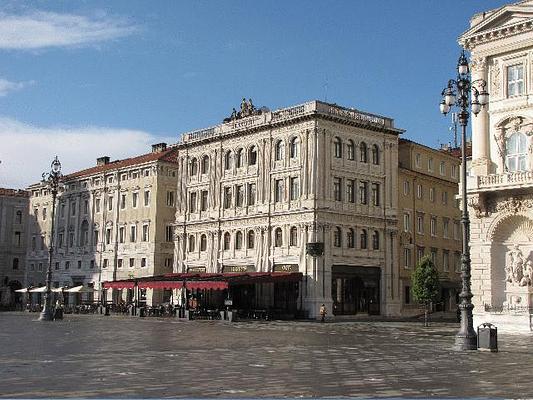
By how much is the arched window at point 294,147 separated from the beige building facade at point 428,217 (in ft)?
33.7

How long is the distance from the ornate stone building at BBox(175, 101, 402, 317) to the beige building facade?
7.19ft

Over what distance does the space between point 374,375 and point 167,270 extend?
5913 cm

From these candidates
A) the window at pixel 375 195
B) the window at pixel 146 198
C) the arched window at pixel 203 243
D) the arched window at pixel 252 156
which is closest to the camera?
the window at pixel 375 195

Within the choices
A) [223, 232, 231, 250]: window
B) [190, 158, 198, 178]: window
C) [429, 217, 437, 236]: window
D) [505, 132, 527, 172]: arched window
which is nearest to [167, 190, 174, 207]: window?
[190, 158, 198, 178]: window

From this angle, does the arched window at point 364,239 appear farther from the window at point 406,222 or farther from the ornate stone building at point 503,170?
the ornate stone building at point 503,170

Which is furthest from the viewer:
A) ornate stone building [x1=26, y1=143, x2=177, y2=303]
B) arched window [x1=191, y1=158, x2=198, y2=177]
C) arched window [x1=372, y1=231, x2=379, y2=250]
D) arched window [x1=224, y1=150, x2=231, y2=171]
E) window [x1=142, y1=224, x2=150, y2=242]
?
window [x1=142, y1=224, x2=150, y2=242]

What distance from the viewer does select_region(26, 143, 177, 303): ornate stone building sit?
244 feet

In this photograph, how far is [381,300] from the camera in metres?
61.8

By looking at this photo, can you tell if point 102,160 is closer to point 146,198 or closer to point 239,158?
point 146,198

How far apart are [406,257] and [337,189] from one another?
10.0 metres

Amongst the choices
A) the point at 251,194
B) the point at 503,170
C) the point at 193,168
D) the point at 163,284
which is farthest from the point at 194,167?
the point at 503,170

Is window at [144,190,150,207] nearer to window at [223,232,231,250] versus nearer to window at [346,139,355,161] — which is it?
window at [223,232,231,250]

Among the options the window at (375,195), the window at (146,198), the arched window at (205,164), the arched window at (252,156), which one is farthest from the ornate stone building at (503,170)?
the window at (146,198)

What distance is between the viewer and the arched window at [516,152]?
38750mm
